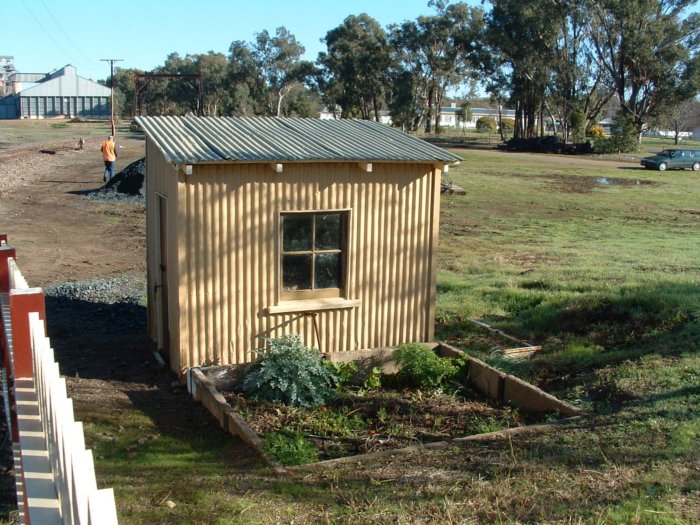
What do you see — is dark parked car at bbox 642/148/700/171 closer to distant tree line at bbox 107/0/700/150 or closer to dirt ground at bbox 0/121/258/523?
distant tree line at bbox 107/0/700/150

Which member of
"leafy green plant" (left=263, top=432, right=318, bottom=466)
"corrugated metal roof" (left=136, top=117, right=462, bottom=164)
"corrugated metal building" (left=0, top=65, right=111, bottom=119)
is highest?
"corrugated metal building" (left=0, top=65, right=111, bottom=119)

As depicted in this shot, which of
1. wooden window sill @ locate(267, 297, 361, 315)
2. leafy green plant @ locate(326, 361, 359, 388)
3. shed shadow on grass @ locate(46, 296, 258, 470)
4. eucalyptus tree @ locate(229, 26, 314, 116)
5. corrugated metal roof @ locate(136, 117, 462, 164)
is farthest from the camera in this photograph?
eucalyptus tree @ locate(229, 26, 314, 116)

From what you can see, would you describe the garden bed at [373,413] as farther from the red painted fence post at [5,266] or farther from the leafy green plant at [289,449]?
the red painted fence post at [5,266]

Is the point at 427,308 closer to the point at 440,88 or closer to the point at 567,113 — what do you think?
the point at 567,113

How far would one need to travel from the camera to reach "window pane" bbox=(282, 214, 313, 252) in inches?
368

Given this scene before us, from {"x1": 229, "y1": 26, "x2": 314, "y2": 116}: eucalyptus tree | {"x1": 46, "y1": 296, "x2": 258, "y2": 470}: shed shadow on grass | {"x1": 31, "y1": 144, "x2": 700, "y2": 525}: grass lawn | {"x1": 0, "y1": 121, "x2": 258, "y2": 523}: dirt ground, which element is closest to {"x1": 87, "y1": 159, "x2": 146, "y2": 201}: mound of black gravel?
{"x1": 0, "y1": 121, "x2": 258, "y2": 523}: dirt ground

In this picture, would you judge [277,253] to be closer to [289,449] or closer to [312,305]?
[312,305]

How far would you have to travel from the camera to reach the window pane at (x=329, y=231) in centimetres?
949

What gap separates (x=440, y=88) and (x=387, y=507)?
76863 mm

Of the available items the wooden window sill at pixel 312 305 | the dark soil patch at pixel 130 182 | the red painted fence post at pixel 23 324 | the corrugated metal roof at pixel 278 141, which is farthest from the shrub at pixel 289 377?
the dark soil patch at pixel 130 182

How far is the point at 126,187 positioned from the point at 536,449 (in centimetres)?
2306

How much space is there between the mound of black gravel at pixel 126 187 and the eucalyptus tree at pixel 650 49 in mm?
39738

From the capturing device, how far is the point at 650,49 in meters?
59.5

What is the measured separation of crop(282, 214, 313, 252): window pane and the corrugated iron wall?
0.15m
